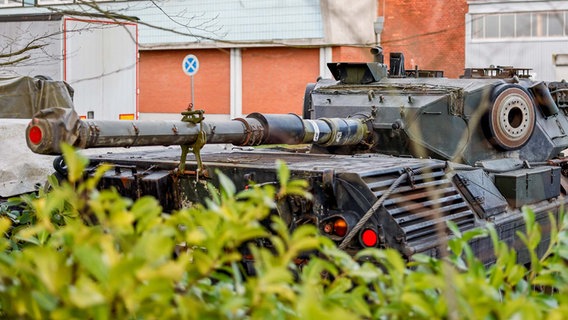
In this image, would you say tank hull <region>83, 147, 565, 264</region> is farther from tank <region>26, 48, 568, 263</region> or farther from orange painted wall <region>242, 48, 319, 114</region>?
orange painted wall <region>242, 48, 319, 114</region>

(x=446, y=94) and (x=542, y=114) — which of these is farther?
(x=542, y=114)

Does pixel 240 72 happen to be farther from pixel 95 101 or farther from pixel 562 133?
pixel 562 133

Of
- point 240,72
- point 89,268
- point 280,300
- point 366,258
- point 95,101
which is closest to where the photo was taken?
point 89,268

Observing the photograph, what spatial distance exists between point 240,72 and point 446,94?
21.0 metres

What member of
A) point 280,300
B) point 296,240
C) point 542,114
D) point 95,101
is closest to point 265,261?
point 296,240

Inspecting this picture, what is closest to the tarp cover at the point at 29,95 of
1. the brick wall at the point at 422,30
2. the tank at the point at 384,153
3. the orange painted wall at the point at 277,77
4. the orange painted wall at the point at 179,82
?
the tank at the point at 384,153

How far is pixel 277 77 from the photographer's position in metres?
28.4

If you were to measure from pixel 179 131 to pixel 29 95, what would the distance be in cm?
971

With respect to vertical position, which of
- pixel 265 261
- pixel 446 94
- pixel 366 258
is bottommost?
pixel 366 258

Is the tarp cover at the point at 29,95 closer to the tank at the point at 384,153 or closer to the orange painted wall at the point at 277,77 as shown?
the tank at the point at 384,153

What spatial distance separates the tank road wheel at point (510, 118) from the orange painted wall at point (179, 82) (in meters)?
20.9

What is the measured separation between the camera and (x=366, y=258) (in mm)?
6168

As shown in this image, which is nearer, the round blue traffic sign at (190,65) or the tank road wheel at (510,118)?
the tank road wheel at (510,118)

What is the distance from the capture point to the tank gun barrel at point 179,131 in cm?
529
